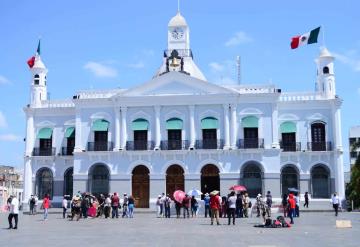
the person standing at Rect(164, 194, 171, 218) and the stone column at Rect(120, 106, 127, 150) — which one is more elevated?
the stone column at Rect(120, 106, 127, 150)

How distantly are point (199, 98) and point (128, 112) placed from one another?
599 cm

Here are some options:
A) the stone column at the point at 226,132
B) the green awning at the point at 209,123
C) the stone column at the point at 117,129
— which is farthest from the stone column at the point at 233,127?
the stone column at the point at 117,129

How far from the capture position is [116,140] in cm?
4081

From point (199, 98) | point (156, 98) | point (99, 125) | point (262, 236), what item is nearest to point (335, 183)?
point (199, 98)

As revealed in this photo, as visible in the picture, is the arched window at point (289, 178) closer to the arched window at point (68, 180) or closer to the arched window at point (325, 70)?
the arched window at point (325, 70)

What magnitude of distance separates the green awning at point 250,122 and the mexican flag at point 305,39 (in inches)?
249

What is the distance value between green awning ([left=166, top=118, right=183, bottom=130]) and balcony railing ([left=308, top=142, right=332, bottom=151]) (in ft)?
34.9

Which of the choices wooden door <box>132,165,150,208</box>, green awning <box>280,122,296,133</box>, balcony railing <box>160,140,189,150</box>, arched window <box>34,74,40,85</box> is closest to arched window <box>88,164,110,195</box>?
wooden door <box>132,165,150,208</box>

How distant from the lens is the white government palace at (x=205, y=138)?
129 ft

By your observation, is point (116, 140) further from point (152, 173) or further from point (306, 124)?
point (306, 124)

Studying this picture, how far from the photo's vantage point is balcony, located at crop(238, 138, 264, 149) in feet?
129

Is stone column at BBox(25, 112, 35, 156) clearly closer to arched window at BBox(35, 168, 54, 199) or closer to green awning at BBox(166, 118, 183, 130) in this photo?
arched window at BBox(35, 168, 54, 199)

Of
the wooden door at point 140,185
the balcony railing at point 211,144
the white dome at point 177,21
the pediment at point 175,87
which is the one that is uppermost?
the white dome at point 177,21

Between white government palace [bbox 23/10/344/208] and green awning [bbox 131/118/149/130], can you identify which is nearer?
white government palace [bbox 23/10/344/208]
